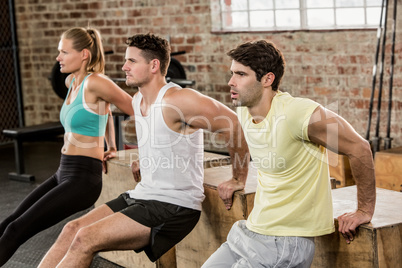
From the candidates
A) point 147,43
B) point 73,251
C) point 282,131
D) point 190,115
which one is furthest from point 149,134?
point 282,131

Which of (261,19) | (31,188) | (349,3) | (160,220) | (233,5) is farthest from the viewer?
(233,5)

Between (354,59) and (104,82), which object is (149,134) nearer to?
(104,82)

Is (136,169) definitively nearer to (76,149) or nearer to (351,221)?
(76,149)

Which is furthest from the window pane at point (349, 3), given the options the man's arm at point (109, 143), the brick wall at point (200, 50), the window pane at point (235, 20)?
the man's arm at point (109, 143)

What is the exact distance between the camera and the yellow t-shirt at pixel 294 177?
6.96ft

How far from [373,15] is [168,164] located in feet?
10.3

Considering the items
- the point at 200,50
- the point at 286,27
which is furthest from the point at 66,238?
the point at 200,50

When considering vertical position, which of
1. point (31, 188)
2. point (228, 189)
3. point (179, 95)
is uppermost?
point (179, 95)

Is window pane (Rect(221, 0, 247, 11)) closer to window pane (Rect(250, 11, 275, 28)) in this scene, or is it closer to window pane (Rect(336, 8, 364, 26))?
window pane (Rect(250, 11, 275, 28))

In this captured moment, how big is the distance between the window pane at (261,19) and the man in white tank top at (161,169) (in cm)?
323

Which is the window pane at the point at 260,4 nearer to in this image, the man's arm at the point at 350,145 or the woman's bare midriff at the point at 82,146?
the woman's bare midriff at the point at 82,146

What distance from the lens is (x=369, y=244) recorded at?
2.13 meters

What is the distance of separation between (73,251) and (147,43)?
925 mm

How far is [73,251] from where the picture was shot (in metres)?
2.52
